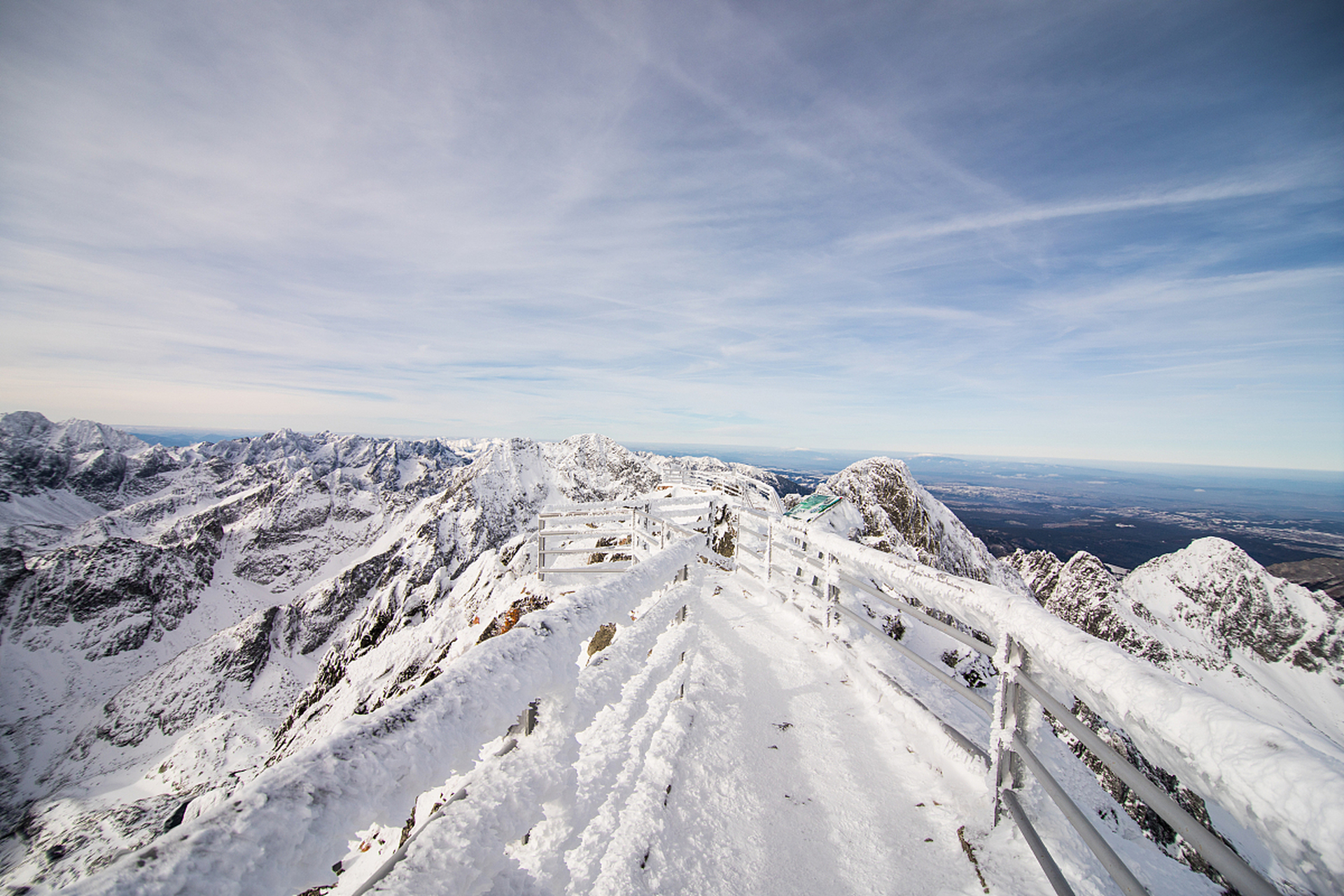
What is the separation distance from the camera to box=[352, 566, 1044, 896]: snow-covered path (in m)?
1.78

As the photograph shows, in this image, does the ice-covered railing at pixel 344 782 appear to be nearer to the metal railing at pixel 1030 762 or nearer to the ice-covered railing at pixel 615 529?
the metal railing at pixel 1030 762

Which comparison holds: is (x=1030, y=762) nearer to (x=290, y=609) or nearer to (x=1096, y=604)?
(x=1096, y=604)

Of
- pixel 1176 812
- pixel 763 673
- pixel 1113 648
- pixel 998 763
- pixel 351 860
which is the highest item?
pixel 1113 648

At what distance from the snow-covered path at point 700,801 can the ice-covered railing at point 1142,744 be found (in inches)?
20.7

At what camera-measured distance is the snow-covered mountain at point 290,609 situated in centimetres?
3017

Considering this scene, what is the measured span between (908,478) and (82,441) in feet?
929

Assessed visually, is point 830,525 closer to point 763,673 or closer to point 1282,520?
point 763,673

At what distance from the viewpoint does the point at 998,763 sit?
9.18 feet

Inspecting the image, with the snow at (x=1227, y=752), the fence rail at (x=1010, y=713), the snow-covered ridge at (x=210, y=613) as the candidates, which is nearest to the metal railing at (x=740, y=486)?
the snow-covered ridge at (x=210, y=613)

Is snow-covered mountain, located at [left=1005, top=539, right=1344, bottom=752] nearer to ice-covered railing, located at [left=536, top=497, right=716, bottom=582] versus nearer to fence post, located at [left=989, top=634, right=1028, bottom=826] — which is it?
ice-covered railing, located at [left=536, top=497, right=716, bottom=582]

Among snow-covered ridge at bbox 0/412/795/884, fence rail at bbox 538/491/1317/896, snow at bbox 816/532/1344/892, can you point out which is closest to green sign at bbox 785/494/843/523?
fence rail at bbox 538/491/1317/896

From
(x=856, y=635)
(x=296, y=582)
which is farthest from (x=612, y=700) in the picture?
(x=296, y=582)

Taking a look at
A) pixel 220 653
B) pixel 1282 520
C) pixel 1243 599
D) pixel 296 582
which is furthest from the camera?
pixel 1282 520

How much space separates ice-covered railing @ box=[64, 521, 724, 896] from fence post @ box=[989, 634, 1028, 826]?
2.33m
